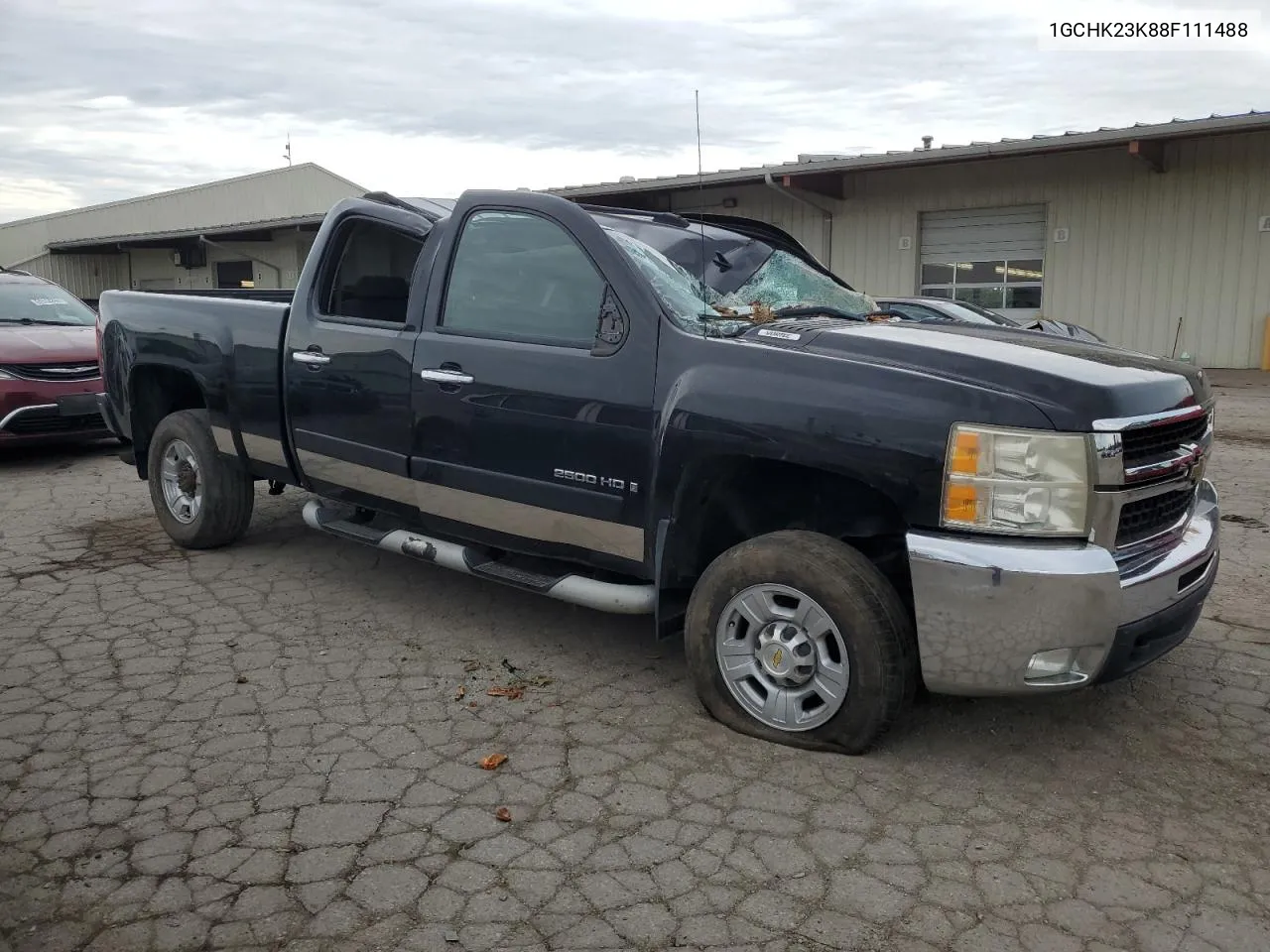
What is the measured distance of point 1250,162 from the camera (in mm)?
15430

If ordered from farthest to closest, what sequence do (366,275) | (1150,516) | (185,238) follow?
(185,238) < (366,275) < (1150,516)

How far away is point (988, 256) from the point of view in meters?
18.2

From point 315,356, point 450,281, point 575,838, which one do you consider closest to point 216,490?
point 315,356

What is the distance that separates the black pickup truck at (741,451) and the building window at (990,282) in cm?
1435

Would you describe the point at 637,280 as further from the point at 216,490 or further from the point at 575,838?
the point at 216,490

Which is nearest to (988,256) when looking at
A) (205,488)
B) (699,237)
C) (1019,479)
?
(699,237)

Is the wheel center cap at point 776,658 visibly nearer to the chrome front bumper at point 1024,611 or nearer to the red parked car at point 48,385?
the chrome front bumper at point 1024,611

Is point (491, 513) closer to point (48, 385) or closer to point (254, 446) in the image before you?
point (254, 446)

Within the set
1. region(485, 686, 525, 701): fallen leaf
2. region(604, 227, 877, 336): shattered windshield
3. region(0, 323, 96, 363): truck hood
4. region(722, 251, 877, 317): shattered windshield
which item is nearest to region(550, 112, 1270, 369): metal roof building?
region(0, 323, 96, 363): truck hood

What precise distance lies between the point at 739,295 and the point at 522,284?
881 mm

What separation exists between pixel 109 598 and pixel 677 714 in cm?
309

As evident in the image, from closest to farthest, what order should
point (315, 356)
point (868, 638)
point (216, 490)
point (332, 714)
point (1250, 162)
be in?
point (868, 638) < point (332, 714) < point (315, 356) < point (216, 490) < point (1250, 162)

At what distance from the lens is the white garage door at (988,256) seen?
17750mm

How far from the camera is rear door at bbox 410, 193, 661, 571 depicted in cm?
384
